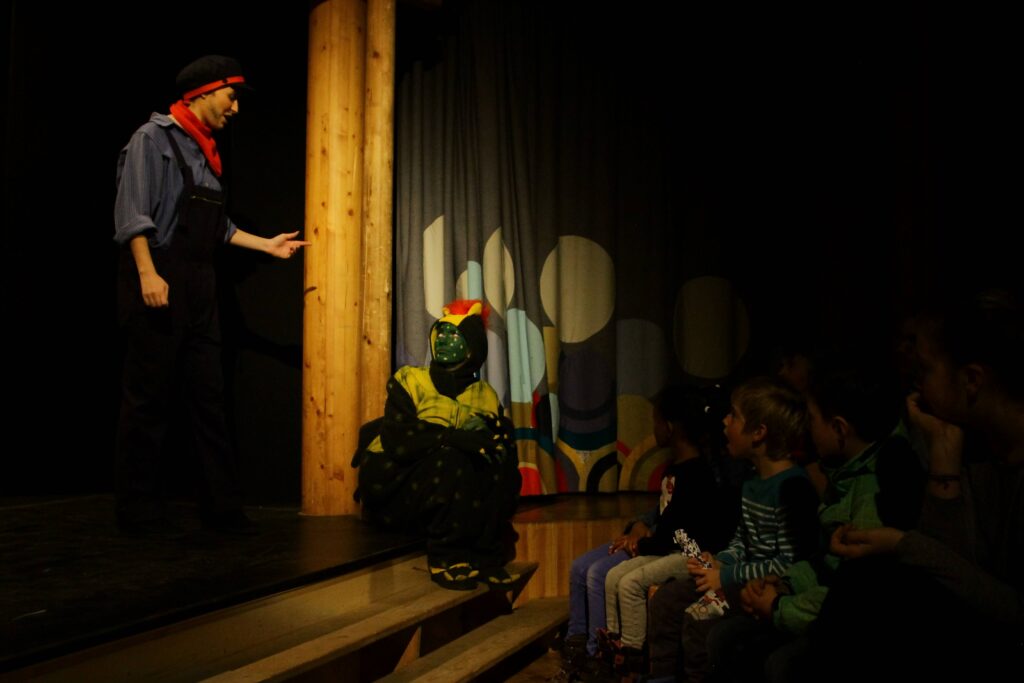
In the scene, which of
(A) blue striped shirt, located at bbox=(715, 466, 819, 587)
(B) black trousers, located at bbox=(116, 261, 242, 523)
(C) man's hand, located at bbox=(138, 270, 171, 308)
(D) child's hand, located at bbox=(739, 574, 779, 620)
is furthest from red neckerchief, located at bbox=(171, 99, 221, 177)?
(D) child's hand, located at bbox=(739, 574, 779, 620)

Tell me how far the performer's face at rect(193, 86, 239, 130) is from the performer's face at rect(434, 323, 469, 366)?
3.55ft

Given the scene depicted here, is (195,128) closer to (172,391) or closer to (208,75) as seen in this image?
(208,75)

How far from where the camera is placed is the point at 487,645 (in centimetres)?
314

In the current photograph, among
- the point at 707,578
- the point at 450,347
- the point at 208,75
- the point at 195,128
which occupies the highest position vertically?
the point at 208,75

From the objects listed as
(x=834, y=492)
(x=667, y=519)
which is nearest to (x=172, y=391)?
(x=667, y=519)

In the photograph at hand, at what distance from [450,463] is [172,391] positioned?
97 cm

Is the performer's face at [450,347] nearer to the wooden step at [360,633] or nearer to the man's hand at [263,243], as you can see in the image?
the man's hand at [263,243]

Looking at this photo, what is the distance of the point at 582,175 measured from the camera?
4887 millimetres

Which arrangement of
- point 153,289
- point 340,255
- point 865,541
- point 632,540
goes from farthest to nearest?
1. point 340,255
2. point 632,540
3. point 153,289
4. point 865,541

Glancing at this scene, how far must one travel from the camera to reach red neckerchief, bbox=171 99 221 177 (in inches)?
130

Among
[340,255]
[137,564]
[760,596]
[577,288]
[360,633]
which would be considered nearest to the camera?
[760,596]

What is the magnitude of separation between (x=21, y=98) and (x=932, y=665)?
404cm

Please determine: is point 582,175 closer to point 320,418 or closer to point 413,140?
point 413,140

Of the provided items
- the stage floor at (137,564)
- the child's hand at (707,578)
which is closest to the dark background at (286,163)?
the stage floor at (137,564)
